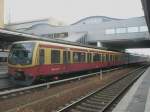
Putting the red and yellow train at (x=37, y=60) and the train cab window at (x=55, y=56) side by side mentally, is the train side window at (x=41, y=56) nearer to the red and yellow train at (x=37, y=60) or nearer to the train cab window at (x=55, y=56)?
the red and yellow train at (x=37, y=60)

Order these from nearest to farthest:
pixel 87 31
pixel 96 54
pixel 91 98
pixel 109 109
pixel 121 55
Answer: pixel 109 109, pixel 91 98, pixel 96 54, pixel 121 55, pixel 87 31

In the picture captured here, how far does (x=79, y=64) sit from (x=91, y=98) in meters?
9.38

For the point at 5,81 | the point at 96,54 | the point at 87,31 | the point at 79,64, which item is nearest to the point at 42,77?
the point at 5,81

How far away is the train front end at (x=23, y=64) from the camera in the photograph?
14.7 meters

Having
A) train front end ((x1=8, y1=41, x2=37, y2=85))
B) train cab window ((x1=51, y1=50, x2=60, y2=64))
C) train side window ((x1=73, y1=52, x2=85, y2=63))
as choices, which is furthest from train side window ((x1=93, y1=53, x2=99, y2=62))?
train front end ((x1=8, y1=41, x2=37, y2=85))

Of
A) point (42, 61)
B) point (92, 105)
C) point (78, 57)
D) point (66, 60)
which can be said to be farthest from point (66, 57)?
point (92, 105)

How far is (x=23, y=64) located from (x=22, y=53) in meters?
0.78

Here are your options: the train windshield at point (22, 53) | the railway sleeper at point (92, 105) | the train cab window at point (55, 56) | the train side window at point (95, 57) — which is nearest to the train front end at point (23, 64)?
the train windshield at point (22, 53)

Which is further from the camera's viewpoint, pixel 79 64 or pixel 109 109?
pixel 79 64

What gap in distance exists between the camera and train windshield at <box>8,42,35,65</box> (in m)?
15.0

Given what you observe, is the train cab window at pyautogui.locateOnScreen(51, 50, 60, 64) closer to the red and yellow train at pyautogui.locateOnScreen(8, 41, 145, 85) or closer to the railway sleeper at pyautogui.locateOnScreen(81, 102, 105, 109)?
the red and yellow train at pyautogui.locateOnScreen(8, 41, 145, 85)

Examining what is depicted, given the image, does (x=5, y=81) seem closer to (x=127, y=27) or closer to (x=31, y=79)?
(x=31, y=79)

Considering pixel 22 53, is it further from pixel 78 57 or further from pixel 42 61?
pixel 78 57

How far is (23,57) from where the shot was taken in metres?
15.3
